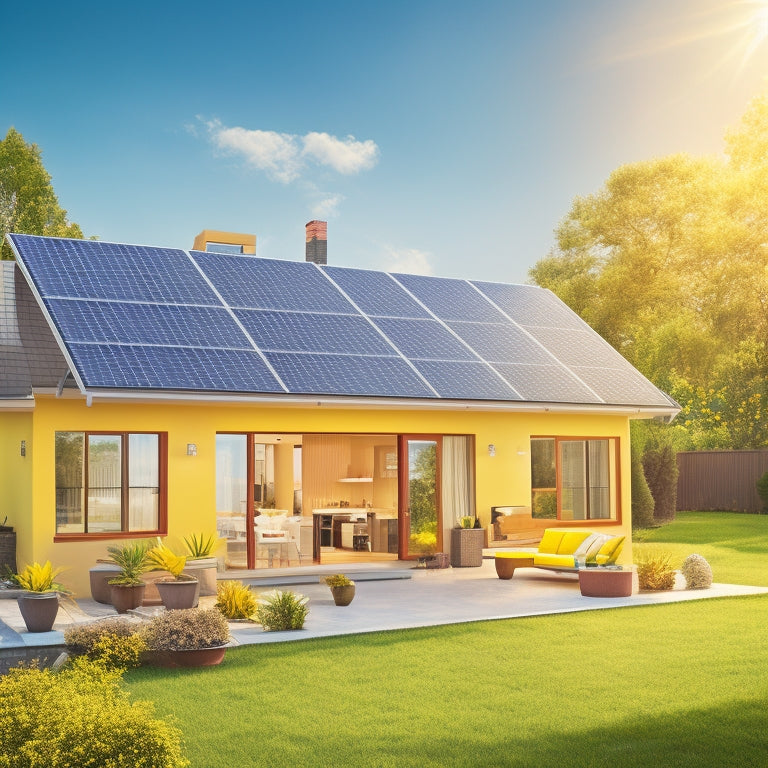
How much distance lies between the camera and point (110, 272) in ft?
56.2

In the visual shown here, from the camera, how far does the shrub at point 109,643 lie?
9.66 metres

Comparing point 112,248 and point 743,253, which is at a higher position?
point 743,253

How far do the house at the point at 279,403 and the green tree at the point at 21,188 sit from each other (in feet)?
50.2

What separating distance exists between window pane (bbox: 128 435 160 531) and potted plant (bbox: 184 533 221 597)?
0.85 meters

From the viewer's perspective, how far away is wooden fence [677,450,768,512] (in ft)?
102

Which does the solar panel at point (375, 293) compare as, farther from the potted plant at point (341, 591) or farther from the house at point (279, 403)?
the potted plant at point (341, 591)

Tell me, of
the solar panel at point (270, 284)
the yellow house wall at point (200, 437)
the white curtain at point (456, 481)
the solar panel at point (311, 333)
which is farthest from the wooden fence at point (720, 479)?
the solar panel at point (311, 333)

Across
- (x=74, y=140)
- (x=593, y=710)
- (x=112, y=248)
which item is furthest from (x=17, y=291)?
(x=74, y=140)

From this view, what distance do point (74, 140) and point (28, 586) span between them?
1721 inches

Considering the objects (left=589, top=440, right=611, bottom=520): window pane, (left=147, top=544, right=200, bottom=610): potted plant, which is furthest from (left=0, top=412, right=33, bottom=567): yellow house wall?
(left=589, top=440, right=611, bottom=520): window pane

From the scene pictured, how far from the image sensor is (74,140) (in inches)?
2002

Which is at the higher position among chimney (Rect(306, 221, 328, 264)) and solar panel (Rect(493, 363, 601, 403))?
chimney (Rect(306, 221, 328, 264))

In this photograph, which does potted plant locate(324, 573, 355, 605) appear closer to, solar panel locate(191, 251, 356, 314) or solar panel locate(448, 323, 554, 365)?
solar panel locate(191, 251, 356, 314)

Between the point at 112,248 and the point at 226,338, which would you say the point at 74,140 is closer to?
the point at 112,248
